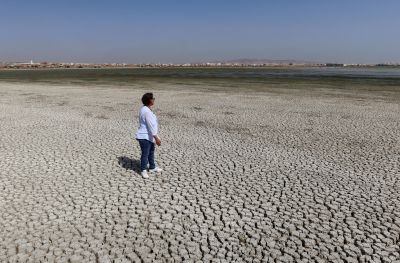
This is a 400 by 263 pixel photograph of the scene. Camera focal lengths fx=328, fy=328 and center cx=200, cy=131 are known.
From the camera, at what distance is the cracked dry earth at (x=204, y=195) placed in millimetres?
4703

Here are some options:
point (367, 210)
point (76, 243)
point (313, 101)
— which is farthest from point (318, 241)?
point (313, 101)

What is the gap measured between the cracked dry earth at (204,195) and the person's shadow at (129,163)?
0.08 feet

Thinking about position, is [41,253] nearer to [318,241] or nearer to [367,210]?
[318,241]

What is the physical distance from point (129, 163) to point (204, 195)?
2694 mm

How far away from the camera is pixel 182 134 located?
38.1ft

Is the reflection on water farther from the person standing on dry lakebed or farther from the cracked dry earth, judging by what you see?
the person standing on dry lakebed

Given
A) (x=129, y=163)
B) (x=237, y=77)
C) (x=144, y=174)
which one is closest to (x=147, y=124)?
(x=144, y=174)

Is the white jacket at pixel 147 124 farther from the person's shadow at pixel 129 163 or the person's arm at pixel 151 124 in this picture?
the person's shadow at pixel 129 163

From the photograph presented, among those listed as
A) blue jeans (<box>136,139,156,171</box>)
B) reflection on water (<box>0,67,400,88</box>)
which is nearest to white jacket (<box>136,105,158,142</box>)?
blue jeans (<box>136,139,156,171</box>)

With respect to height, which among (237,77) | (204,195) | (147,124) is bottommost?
(204,195)

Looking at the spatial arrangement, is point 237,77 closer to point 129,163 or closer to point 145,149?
point 129,163

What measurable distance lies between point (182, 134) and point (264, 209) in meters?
6.19

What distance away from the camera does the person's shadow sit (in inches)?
311

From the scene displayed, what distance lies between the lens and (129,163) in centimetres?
829
